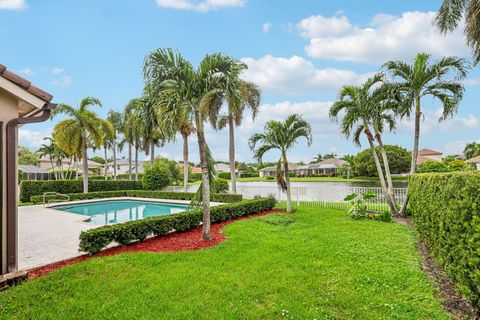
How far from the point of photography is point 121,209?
16.6m

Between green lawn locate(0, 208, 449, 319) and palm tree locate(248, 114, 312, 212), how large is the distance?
19.5 feet

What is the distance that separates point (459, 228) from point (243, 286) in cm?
321

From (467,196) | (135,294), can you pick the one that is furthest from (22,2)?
(467,196)

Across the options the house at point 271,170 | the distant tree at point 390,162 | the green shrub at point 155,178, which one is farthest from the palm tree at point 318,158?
the green shrub at point 155,178

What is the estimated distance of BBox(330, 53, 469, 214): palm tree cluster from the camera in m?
9.67

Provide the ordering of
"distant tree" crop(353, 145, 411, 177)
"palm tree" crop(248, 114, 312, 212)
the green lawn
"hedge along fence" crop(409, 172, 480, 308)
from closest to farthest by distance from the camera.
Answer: "hedge along fence" crop(409, 172, 480, 308) → the green lawn → "palm tree" crop(248, 114, 312, 212) → "distant tree" crop(353, 145, 411, 177)

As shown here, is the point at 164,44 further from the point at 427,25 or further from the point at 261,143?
the point at 427,25

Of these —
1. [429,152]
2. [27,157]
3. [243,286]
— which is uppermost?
[27,157]

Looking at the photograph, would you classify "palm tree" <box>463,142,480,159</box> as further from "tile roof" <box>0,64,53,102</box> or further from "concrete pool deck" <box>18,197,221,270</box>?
"tile roof" <box>0,64,53,102</box>

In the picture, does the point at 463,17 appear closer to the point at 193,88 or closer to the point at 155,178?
the point at 193,88

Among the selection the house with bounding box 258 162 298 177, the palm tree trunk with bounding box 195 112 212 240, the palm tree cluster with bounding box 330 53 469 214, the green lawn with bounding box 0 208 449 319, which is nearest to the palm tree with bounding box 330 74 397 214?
the palm tree cluster with bounding box 330 53 469 214

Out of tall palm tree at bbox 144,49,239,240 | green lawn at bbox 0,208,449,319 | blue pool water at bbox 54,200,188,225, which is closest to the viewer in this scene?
green lawn at bbox 0,208,449,319

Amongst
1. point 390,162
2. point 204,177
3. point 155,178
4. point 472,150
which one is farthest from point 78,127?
point 472,150

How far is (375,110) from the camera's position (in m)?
10.9
